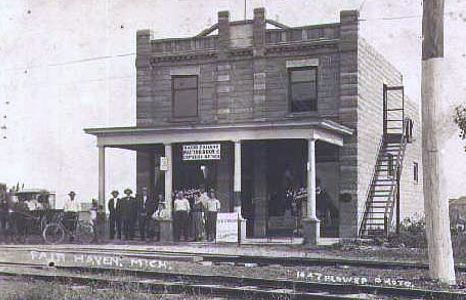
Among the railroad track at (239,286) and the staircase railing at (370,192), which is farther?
the staircase railing at (370,192)

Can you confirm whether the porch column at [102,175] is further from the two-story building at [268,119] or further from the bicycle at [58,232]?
the bicycle at [58,232]

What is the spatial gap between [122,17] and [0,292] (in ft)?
20.4

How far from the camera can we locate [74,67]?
1598 centimetres

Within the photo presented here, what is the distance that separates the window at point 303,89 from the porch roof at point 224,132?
1.66 m

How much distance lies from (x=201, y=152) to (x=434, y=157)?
10.9m

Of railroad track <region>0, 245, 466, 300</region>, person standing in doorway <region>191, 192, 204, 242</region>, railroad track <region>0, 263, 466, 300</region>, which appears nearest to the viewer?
railroad track <region>0, 263, 466, 300</region>

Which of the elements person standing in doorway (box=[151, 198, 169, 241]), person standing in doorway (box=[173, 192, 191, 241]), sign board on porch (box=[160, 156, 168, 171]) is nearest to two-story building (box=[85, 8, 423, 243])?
sign board on porch (box=[160, 156, 168, 171])

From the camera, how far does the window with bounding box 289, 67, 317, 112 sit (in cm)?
2281

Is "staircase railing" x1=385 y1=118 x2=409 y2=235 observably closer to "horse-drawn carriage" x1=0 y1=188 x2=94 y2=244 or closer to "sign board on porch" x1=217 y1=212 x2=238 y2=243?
"sign board on porch" x1=217 y1=212 x2=238 y2=243

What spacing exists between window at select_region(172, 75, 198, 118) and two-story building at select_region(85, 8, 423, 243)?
35 millimetres

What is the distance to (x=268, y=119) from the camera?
21453 millimetres

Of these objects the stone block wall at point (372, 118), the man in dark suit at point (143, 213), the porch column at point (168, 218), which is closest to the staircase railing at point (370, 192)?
the stone block wall at point (372, 118)

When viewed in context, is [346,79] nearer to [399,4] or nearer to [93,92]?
[399,4]

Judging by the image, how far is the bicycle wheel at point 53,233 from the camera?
18781 millimetres
